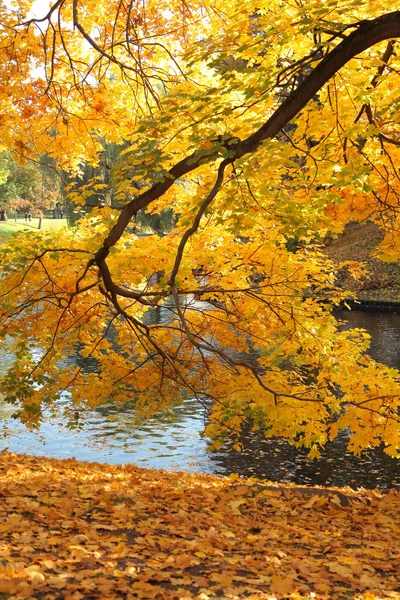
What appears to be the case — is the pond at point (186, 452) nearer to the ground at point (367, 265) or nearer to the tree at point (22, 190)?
the ground at point (367, 265)

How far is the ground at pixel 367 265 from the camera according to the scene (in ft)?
98.4

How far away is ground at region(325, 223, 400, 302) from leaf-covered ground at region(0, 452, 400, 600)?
2110 centimetres

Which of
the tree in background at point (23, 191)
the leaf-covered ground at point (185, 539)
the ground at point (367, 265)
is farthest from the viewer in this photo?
the tree in background at point (23, 191)

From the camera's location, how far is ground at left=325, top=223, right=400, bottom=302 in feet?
98.4

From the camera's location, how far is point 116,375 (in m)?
8.00

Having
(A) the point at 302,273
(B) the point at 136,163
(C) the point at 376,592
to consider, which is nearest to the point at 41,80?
(B) the point at 136,163

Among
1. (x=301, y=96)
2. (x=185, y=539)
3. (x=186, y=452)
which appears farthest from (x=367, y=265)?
(x=185, y=539)

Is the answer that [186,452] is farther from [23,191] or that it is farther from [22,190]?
[23,191]

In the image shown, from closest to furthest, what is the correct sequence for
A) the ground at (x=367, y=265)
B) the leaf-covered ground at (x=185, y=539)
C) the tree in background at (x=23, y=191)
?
the leaf-covered ground at (x=185, y=539), the ground at (x=367, y=265), the tree in background at (x=23, y=191)

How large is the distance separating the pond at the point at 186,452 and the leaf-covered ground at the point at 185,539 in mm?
3264

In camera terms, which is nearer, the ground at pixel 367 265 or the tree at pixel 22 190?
the ground at pixel 367 265

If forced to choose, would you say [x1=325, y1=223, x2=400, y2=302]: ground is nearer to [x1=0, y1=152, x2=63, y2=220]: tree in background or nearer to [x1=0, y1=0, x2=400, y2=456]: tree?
[x1=0, y1=0, x2=400, y2=456]: tree

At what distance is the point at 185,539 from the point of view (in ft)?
14.8

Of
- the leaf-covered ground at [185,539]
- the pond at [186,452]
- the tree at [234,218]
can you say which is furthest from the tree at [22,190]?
the leaf-covered ground at [185,539]
